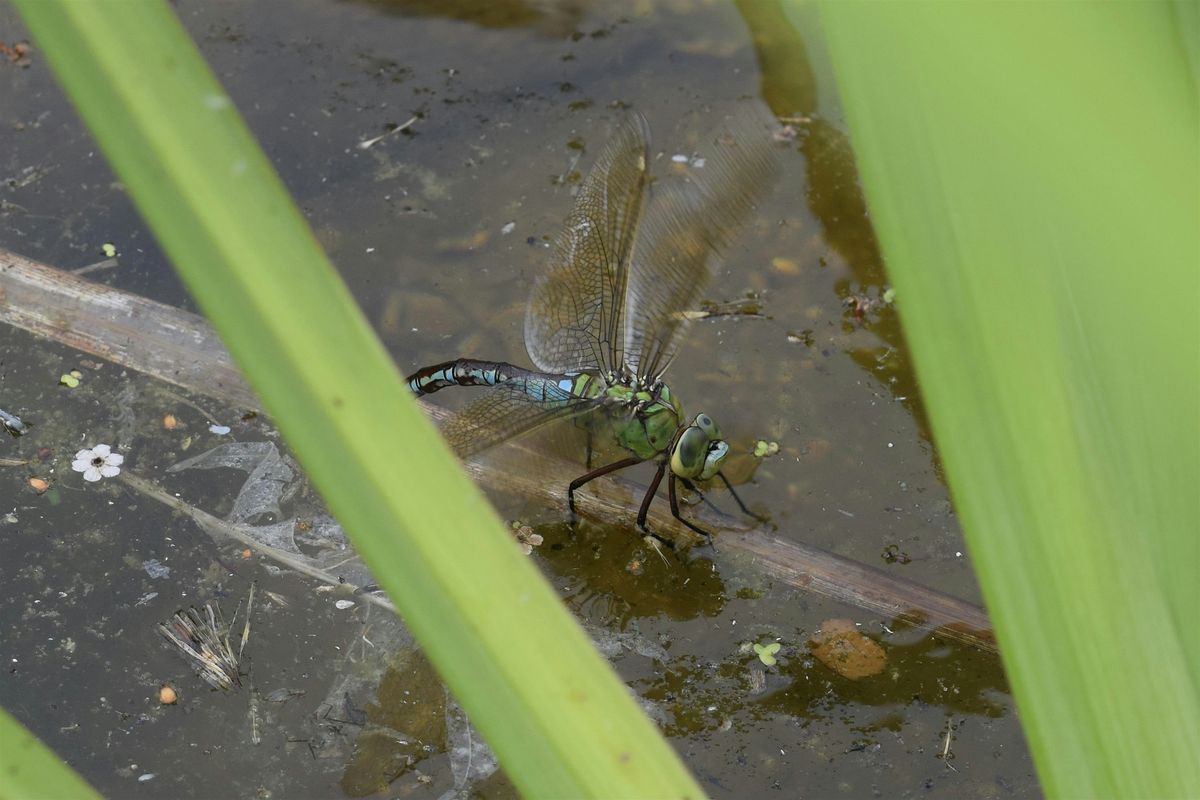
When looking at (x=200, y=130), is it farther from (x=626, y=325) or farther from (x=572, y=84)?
(x=572, y=84)

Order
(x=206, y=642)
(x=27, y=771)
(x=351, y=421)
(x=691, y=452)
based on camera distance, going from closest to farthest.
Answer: (x=351, y=421) → (x=27, y=771) → (x=206, y=642) → (x=691, y=452)

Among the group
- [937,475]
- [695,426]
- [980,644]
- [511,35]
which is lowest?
[980,644]

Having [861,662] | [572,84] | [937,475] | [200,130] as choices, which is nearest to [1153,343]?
[200,130]

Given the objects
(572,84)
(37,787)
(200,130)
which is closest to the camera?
(200,130)

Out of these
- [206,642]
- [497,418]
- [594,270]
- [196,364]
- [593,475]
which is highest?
[196,364]

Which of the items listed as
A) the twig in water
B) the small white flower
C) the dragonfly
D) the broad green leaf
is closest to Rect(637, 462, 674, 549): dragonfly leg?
the dragonfly

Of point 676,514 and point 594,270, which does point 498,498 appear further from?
point 594,270

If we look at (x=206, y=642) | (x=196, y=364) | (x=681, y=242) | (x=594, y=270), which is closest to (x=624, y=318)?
(x=594, y=270)
